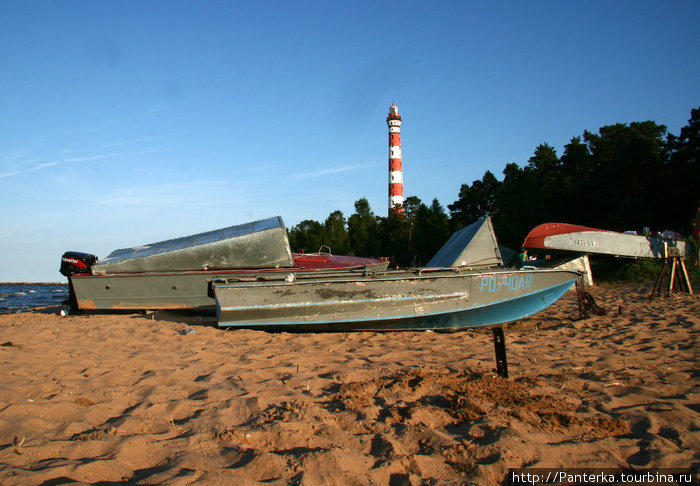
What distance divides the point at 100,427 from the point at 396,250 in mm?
44001

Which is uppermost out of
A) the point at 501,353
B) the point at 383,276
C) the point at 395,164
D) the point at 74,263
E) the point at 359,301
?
the point at 395,164

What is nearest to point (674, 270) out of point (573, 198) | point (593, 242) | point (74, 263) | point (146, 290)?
point (593, 242)

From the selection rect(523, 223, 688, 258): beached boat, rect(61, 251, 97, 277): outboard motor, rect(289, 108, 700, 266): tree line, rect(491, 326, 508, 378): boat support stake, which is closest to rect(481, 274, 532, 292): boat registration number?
rect(523, 223, 688, 258): beached boat

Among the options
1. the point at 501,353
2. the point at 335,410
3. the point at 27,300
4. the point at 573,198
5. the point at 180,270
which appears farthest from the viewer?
the point at 573,198

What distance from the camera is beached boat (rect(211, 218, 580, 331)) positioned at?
24.2ft

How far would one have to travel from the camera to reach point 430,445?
3.03 meters

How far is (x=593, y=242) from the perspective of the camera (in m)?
10.6

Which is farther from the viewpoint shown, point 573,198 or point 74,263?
point 573,198

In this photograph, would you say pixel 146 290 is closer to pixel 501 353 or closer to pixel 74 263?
pixel 74 263

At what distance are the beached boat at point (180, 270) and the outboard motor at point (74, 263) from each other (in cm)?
169

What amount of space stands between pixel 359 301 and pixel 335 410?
3.77m

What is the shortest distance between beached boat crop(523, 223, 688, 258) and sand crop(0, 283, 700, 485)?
3914 millimetres

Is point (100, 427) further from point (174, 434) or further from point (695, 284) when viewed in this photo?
point (695, 284)

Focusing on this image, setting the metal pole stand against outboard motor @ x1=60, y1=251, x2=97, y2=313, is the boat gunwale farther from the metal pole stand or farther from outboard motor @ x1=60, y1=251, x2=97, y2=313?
outboard motor @ x1=60, y1=251, x2=97, y2=313
